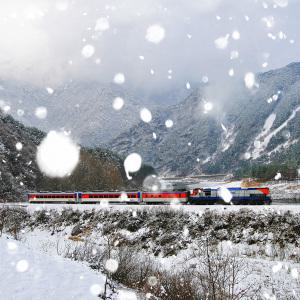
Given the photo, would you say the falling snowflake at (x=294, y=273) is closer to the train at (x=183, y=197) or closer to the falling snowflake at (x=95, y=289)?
the falling snowflake at (x=95, y=289)

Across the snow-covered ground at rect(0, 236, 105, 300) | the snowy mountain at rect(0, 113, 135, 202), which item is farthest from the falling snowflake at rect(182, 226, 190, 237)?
the snowy mountain at rect(0, 113, 135, 202)

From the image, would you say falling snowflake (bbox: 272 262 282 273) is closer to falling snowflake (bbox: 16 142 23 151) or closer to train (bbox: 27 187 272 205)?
train (bbox: 27 187 272 205)

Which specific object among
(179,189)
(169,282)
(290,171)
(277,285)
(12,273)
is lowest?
(277,285)

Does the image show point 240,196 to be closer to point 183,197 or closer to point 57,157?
point 183,197

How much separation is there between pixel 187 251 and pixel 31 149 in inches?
3499

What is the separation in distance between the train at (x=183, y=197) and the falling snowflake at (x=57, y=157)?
164 feet

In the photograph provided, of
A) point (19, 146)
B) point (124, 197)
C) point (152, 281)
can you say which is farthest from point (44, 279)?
point (19, 146)

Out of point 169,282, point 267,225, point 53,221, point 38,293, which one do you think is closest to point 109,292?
point 38,293

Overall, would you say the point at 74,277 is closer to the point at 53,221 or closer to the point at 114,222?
the point at 114,222

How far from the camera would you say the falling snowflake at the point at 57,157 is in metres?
102

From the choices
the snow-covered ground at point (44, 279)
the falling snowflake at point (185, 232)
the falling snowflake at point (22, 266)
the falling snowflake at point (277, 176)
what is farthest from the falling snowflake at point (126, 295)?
the falling snowflake at point (277, 176)

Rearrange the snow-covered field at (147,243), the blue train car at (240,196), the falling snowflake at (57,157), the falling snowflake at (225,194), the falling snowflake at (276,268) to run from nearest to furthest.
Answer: the snow-covered field at (147,243) → the falling snowflake at (276,268) → the blue train car at (240,196) → the falling snowflake at (225,194) → the falling snowflake at (57,157)

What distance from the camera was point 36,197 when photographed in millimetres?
56344

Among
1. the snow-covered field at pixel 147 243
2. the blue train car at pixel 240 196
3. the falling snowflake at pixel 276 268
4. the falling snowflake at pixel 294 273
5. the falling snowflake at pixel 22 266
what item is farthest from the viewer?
the blue train car at pixel 240 196
